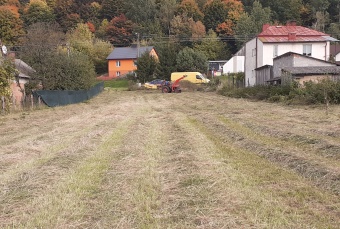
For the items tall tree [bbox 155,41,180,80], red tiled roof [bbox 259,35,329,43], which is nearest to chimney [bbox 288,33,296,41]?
red tiled roof [bbox 259,35,329,43]

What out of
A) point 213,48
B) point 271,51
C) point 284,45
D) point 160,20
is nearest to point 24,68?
point 271,51

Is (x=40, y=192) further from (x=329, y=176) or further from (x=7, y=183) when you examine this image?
(x=329, y=176)

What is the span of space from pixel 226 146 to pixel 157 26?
96.0m

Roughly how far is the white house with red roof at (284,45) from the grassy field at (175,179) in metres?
32.3

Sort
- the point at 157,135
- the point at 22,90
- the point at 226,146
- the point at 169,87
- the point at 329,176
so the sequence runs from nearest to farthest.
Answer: the point at 329,176
the point at 226,146
the point at 157,135
the point at 22,90
the point at 169,87

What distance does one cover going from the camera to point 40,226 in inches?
187

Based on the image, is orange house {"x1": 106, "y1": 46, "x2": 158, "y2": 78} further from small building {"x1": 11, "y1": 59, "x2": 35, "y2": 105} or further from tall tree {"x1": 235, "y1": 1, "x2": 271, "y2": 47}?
small building {"x1": 11, "y1": 59, "x2": 35, "y2": 105}

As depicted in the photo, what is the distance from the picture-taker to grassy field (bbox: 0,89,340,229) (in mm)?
4961

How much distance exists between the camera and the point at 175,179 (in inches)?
268

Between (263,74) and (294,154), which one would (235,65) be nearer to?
(263,74)

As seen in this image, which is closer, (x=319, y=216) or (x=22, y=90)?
(x=319, y=216)

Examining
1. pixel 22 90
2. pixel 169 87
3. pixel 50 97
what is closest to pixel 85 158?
pixel 50 97

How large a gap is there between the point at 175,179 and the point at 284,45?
40.9 metres

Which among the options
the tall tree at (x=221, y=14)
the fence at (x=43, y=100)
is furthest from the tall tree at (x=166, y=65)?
the tall tree at (x=221, y=14)
